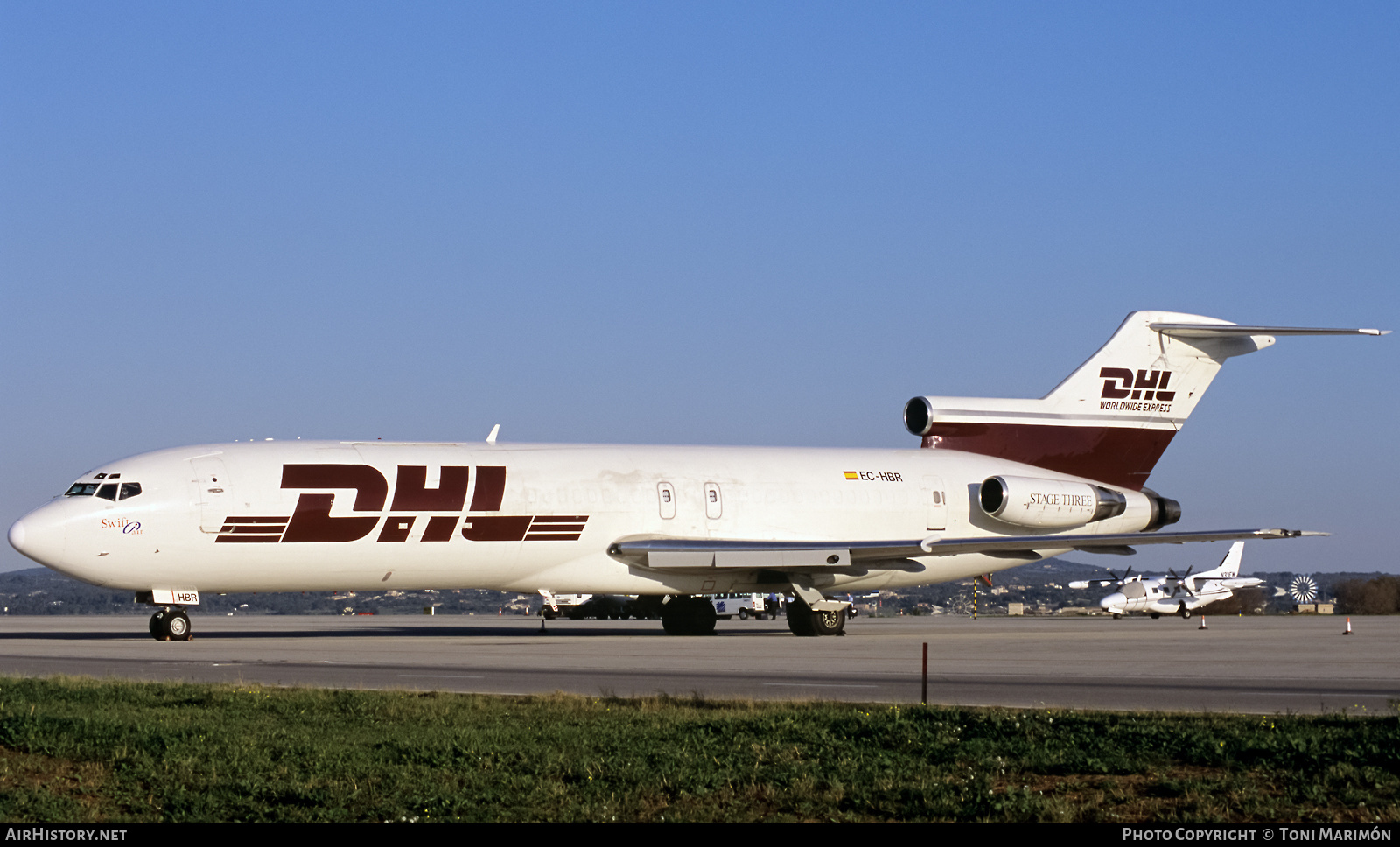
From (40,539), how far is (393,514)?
22.4 feet

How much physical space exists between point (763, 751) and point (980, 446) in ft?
100

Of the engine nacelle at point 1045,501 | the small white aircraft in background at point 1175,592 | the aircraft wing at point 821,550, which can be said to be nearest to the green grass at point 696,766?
the aircraft wing at point 821,550

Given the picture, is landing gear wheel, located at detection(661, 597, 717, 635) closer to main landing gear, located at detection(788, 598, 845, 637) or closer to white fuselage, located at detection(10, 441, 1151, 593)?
white fuselage, located at detection(10, 441, 1151, 593)

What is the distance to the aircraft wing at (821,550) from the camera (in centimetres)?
3362

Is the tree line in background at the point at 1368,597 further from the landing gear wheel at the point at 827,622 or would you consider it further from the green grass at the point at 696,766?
the green grass at the point at 696,766

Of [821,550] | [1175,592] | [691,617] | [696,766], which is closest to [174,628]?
[691,617]

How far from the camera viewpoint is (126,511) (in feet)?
96.8

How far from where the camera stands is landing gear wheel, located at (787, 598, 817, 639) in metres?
36.0

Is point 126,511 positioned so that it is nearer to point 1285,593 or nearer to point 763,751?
point 763,751

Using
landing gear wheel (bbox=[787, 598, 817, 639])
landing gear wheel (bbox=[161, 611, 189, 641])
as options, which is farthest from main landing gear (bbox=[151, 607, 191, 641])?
landing gear wheel (bbox=[787, 598, 817, 639])

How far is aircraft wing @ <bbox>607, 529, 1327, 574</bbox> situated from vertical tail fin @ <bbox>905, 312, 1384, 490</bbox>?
18.9ft

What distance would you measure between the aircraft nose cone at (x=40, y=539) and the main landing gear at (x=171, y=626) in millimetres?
2951

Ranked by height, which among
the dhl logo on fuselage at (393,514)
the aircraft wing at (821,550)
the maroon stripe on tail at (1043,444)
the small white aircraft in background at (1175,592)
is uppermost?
the maroon stripe on tail at (1043,444)

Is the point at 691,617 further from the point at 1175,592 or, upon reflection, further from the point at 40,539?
the point at 1175,592
